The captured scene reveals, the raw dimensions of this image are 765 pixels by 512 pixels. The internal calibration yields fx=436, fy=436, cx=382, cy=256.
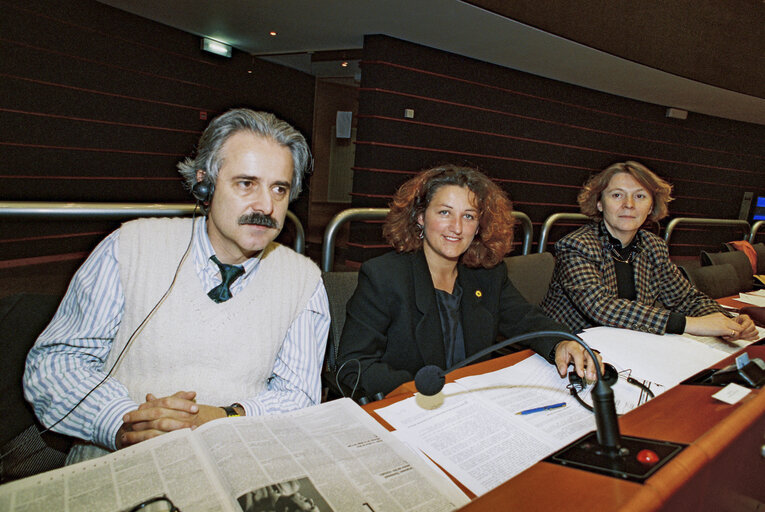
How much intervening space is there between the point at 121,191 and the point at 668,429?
5693 mm

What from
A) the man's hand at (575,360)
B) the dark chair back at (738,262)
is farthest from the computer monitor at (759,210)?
the man's hand at (575,360)

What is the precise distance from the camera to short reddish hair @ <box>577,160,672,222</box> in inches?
87.2

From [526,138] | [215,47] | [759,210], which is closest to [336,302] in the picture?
[215,47]

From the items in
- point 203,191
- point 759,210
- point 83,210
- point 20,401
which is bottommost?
point 20,401

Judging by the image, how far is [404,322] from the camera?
1.54m

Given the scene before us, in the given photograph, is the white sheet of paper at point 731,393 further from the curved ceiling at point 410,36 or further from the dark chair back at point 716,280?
the curved ceiling at point 410,36

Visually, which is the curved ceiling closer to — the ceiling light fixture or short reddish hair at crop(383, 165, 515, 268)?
the ceiling light fixture

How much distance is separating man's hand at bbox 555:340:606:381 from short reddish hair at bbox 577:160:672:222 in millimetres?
1294

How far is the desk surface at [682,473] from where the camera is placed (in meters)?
0.43

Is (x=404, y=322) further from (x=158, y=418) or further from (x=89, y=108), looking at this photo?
(x=89, y=108)

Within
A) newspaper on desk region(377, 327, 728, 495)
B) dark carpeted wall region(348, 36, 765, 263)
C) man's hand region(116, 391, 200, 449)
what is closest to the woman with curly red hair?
newspaper on desk region(377, 327, 728, 495)

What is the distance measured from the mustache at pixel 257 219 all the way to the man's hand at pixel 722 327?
1.71 meters

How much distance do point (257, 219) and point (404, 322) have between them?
0.64 meters

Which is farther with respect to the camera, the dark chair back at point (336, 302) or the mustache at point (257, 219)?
the dark chair back at point (336, 302)
